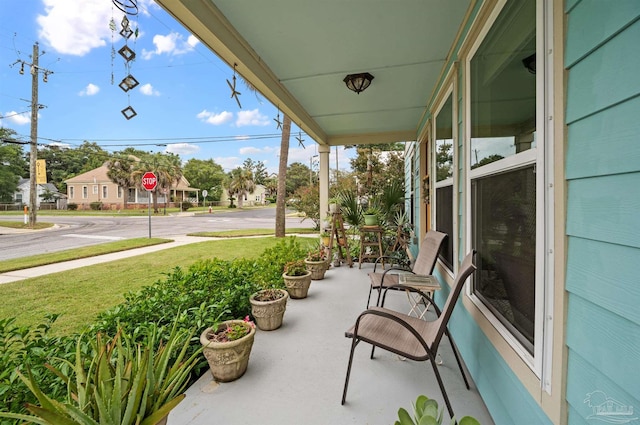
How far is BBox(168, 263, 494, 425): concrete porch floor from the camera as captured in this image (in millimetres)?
1534

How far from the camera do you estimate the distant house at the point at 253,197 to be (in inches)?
1674

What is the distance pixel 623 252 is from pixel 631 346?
224 millimetres

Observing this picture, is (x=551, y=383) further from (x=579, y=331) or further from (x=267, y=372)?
(x=267, y=372)

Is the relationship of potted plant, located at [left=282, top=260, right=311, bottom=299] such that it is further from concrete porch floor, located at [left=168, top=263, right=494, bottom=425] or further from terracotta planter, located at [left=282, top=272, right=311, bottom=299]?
concrete porch floor, located at [left=168, top=263, right=494, bottom=425]

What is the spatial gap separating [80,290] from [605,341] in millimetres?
5293

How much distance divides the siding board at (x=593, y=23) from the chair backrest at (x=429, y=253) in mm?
2001

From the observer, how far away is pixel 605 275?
751 millimetres

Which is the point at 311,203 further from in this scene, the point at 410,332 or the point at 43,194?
the point at 43,194

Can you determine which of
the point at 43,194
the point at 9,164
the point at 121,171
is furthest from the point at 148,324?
the point at 43,194

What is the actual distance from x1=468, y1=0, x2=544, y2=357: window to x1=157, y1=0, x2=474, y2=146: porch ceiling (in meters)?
0.57

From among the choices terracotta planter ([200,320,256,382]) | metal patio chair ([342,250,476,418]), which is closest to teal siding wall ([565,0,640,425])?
metal patio chair ([342,250,476,418])

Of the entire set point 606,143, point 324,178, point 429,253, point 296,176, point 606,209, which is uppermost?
point 296,176

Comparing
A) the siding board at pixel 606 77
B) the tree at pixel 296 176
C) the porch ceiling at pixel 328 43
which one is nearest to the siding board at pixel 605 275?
the siding board at pixel 606 77

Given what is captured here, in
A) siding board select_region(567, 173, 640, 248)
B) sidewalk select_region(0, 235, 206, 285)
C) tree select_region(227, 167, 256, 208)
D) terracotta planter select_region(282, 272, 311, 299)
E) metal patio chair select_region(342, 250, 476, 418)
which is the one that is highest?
tree select_region(227, 167, 256, 208)
